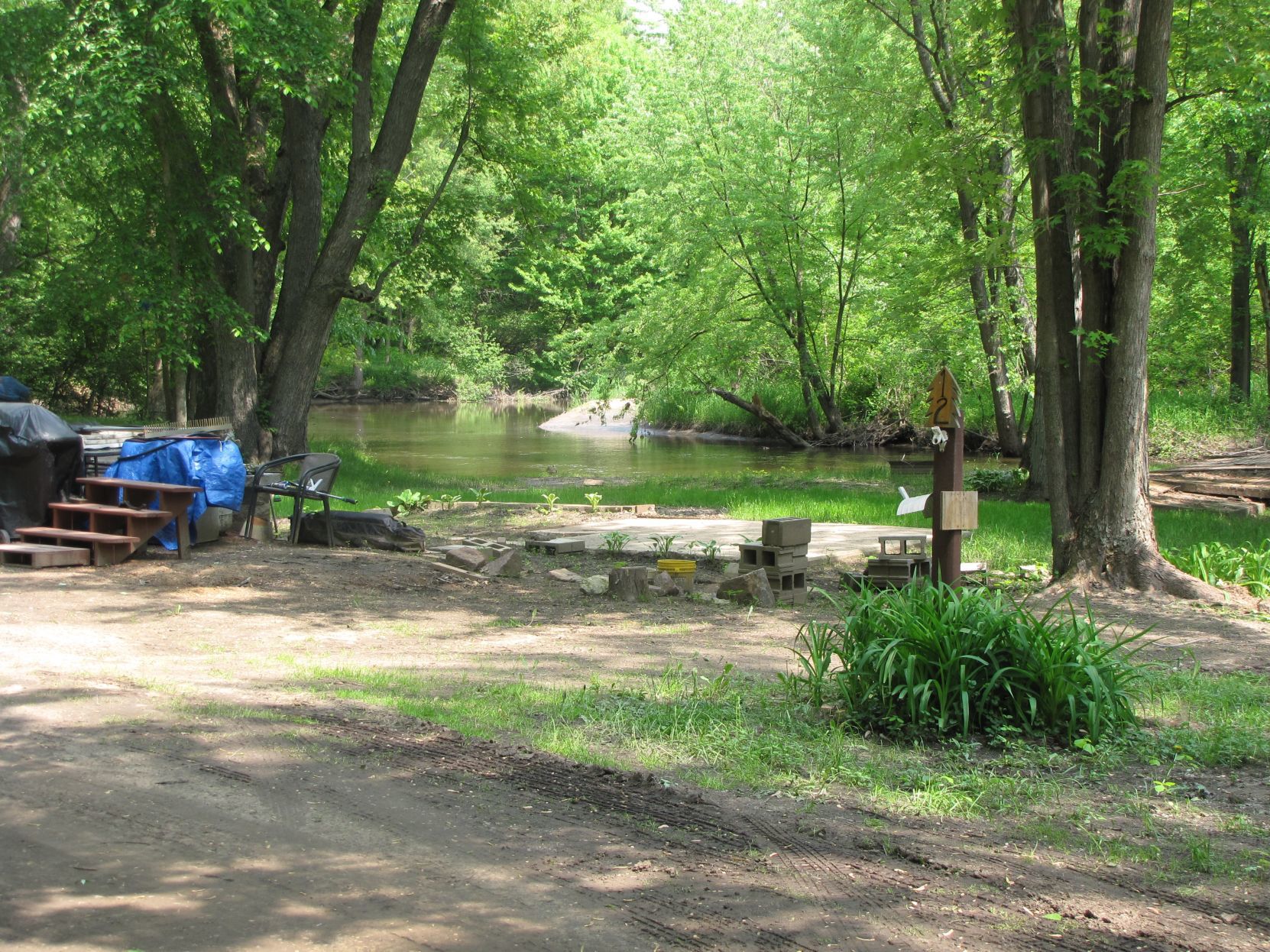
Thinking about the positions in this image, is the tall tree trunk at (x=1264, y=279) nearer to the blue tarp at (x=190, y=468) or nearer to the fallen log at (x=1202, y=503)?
the fallen log at (x=1202, y=503)

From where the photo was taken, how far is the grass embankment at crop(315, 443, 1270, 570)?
11.9m

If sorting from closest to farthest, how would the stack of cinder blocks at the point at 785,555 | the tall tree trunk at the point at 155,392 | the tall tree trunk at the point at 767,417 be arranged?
1. the stack of cinder blocks at the point at 785,555
2. the tall tree trunk at the point at 155,392
3. the tall tree trunk at the point at 767,417

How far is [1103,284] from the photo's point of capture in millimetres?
10016

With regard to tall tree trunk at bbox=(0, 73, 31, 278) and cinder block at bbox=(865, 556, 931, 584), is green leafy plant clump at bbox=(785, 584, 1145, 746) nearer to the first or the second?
cinder block at bbox=(865, 556, 931, 584)

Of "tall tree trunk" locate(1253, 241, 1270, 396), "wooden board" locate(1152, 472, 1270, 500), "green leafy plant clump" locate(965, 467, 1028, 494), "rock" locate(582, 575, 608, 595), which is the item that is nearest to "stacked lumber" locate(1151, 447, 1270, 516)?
"wooden board" locate(1152, 472, 1270, 500)

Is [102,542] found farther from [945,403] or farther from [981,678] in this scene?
[981,678]

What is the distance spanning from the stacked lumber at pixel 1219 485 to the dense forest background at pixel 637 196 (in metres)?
3.55

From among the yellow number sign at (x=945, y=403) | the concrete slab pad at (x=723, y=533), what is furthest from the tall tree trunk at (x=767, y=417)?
the yellow number sign at (x=945, y=403)

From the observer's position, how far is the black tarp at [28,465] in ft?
32.3

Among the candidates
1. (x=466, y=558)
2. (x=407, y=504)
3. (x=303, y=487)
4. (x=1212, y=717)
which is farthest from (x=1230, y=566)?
(x=407, y=504)

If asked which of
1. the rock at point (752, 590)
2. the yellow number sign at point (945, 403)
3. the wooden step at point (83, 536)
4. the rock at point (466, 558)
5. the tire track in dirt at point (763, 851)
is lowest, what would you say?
the tire track in dirt at point (763, 851)

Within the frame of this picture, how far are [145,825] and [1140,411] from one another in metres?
8.70

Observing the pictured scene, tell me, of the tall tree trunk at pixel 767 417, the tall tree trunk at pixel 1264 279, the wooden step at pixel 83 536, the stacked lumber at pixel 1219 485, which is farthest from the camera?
the tall tree trunk at pixel 767 417

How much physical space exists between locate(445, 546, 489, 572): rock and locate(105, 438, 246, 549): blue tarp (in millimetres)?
2172
